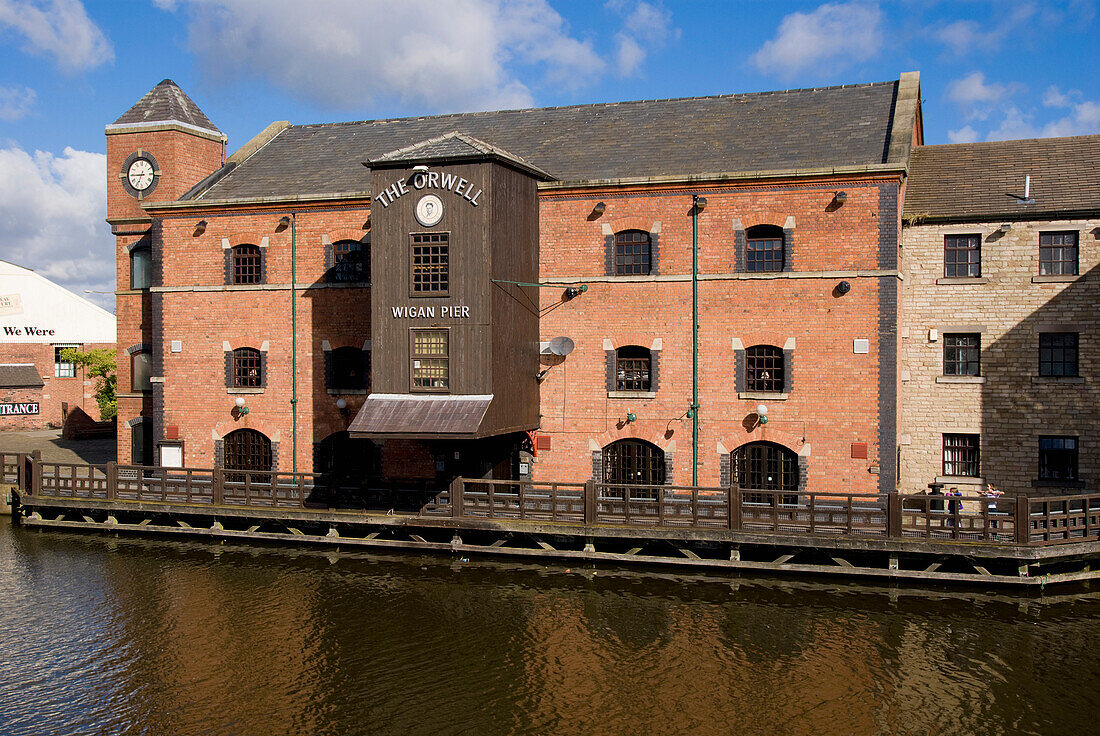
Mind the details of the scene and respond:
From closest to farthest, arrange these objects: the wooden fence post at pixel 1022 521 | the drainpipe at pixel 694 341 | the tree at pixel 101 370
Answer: the wooden fence post at pixel 1022 521, the drainpipe at pixel 694 341, the tree at pixel 101 370

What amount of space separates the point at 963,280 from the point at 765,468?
774 cm

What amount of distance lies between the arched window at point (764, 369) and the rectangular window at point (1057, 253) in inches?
304

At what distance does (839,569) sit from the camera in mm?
18859

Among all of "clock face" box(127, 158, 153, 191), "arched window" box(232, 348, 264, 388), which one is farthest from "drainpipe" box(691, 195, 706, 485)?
"clock face" box(127, 158, 153, 191)

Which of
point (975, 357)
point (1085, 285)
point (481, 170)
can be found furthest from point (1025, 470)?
point (481, 170)

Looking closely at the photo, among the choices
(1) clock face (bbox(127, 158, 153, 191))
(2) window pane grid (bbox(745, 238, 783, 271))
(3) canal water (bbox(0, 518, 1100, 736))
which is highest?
(1) clock face (bbox(127, 158, 153, 191))

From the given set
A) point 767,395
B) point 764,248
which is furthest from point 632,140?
point 767,395

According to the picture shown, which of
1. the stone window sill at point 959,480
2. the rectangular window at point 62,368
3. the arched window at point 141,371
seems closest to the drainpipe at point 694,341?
the stone window sill at point 959,480

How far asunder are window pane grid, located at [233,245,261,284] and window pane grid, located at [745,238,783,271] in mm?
14365

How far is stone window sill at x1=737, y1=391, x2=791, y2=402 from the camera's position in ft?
72.3

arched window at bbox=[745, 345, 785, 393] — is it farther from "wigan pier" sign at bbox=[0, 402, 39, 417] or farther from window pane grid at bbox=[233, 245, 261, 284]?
"wigan pier" sign at bbox=[0, 402, 39, 417]

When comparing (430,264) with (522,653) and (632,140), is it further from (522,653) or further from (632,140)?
(522,653)

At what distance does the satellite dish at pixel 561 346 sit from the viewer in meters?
23.3

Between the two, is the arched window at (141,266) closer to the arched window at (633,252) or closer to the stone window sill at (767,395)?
the arched window at (633,252)
